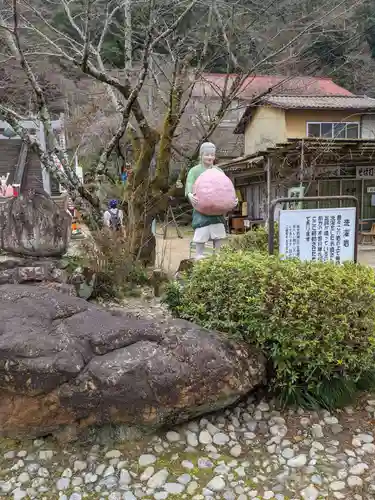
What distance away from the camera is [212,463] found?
2559 mm

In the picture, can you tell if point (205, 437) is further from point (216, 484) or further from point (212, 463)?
point (216, 484)

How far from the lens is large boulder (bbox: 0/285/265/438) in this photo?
8.07ft

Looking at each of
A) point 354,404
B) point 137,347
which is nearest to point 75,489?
point 137,347

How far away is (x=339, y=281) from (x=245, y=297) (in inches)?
27.1

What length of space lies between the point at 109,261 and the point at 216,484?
323 centimetres

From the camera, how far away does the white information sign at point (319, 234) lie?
3695mm

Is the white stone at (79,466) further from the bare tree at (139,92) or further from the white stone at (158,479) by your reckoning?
the bare tree at (139,92)

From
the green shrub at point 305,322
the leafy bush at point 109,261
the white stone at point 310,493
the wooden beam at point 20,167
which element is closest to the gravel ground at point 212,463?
the white stone at point 310,493

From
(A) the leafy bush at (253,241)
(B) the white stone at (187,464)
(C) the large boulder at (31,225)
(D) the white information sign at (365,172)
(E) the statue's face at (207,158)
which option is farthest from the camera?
(D) the white information sign at (365,172)

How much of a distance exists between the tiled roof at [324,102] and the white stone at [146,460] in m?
14.3

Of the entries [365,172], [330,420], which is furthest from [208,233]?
[365,172]

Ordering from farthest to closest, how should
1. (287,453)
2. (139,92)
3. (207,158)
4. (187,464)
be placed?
(139,92)
(207,158)
(287,453)
(187,464)

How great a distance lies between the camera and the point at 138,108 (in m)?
6.32

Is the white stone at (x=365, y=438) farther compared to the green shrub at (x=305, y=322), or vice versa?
the green shrub at (x=305, y=322)
